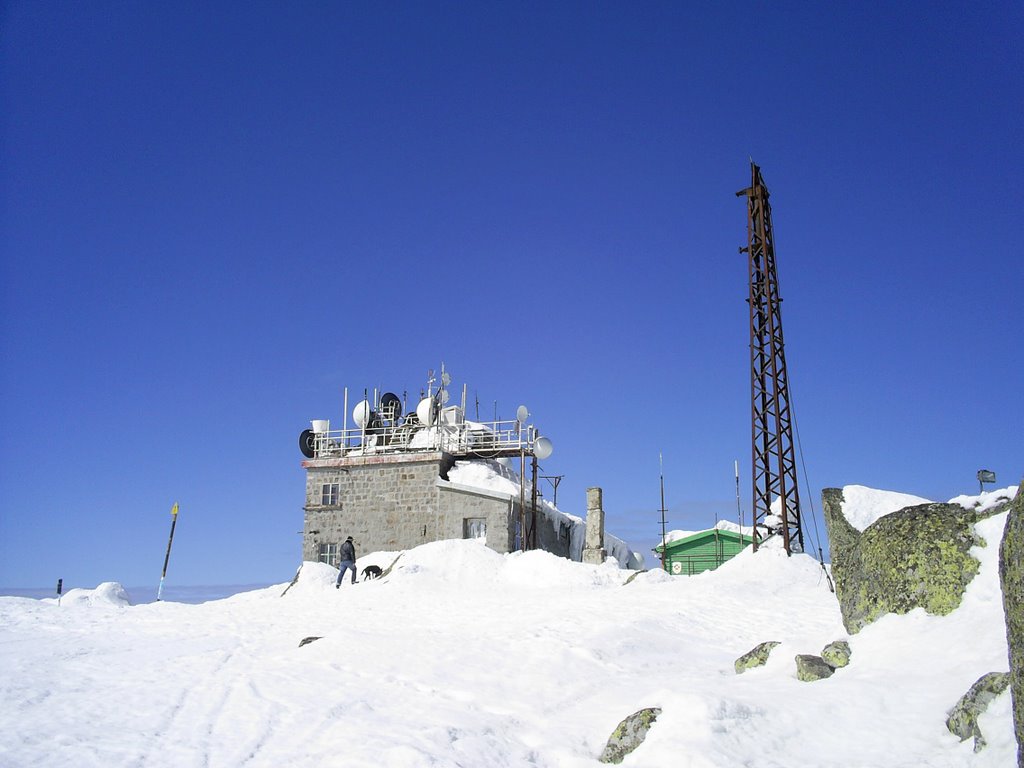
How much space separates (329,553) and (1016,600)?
91.3 ft

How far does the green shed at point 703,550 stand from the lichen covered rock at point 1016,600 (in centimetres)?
3029

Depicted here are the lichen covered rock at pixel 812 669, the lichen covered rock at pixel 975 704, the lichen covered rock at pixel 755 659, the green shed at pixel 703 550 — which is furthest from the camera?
the green shed at pixel 703 550

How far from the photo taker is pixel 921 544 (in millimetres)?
9344

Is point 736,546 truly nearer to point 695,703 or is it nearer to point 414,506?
point 414,506

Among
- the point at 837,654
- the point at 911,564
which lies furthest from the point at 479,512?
the point at 911,564

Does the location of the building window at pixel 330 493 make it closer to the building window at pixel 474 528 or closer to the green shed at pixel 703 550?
the building window at pixel 474 528

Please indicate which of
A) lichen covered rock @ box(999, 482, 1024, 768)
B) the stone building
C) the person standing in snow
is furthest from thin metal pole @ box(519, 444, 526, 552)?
lichen covered rock @ box(999, 482, 1024, 768)

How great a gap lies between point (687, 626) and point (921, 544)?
631 cm

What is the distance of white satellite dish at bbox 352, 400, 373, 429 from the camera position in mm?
32594

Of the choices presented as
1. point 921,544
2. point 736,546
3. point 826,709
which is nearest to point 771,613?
point 921,544

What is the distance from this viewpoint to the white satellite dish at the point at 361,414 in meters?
32.6

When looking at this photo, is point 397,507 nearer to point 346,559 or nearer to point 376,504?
point 376,504

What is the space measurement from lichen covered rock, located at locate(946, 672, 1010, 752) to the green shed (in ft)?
91.9

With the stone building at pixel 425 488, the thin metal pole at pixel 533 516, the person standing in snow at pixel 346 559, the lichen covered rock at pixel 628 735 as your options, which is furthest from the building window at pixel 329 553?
the lichen covered rock at pixel 628 735
